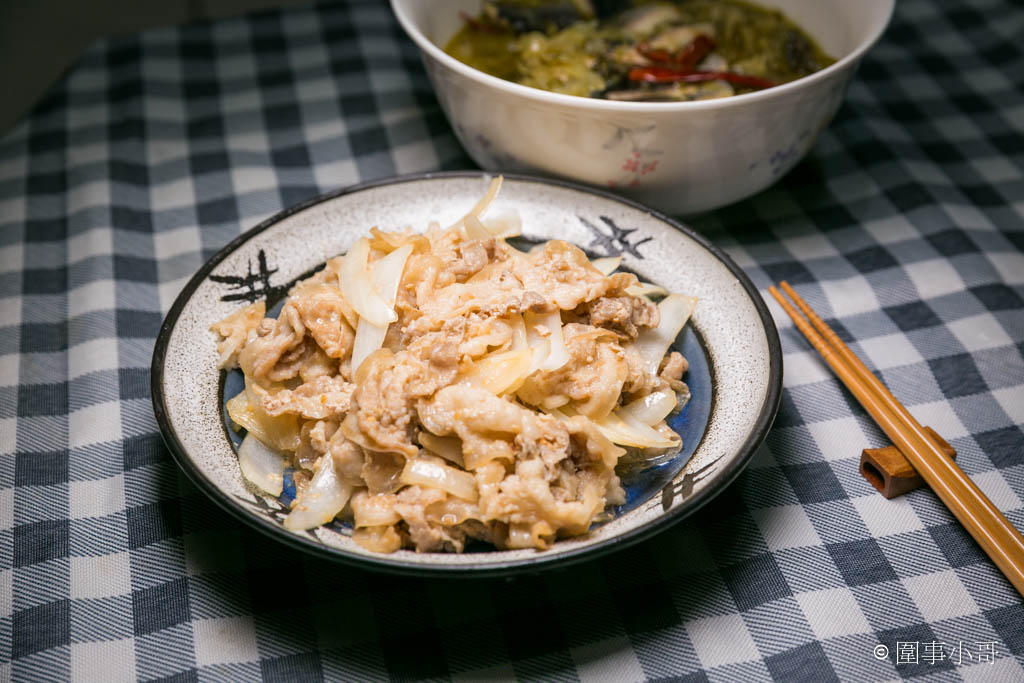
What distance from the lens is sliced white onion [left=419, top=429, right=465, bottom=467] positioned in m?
1.91

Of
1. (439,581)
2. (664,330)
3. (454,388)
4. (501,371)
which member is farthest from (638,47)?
(439,581)

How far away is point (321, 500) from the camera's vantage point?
73.7 inches

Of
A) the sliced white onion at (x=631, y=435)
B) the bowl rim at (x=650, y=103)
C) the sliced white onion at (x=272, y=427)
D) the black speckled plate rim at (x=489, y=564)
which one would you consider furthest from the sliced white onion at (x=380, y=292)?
the bowl rim at (x=650, y=103)

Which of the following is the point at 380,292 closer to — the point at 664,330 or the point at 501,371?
the point at 501,371

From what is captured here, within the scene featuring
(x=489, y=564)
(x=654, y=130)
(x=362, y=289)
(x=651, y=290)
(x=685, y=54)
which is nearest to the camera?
(x=489, y=564)

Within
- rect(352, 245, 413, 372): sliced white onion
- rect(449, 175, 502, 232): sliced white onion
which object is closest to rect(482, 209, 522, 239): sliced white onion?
rect(449, 175, 502, 232): sliced white onion

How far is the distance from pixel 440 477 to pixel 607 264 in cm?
94

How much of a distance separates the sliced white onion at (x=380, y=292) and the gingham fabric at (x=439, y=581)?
1.75ft

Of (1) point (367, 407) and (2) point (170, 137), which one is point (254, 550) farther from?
(2) point (170, 137)

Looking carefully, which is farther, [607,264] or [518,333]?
[607,264]

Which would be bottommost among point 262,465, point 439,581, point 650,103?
point 439,581

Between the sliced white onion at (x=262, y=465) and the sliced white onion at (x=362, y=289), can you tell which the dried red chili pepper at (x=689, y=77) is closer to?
the sliced white onion at (x=362, y=289)

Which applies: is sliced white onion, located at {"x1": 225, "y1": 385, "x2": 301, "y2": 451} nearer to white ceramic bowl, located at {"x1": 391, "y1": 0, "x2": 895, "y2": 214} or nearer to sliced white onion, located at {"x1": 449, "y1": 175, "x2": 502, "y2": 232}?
sliced white onion, located at {"x1": 449, "y1": 175, "x2": 502, "y2": 232}

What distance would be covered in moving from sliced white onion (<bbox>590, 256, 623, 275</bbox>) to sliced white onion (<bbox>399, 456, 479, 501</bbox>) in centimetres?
85
